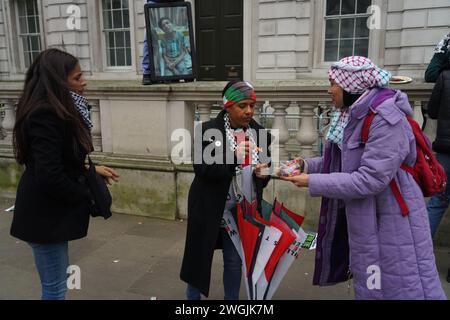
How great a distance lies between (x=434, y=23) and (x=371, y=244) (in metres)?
8.62

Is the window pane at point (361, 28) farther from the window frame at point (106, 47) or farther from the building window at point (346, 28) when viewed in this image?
the window frame at point (106, 47)

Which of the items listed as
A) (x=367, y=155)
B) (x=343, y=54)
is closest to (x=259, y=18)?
(x=343, y=54)

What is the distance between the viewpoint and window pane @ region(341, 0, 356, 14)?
969cm

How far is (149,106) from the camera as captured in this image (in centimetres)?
475

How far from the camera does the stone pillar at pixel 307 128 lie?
430cm

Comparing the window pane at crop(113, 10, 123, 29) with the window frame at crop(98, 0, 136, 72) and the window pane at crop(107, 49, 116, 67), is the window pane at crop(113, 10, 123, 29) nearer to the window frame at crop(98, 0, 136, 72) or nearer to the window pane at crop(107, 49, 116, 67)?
the window frame at crop(98, 0, 136, 72)

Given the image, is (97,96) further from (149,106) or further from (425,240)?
(425,240)

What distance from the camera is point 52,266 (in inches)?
92.9

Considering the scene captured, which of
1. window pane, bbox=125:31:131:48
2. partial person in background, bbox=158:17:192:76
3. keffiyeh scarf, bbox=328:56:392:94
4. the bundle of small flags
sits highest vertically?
window pane, bbox=125:31:131:48

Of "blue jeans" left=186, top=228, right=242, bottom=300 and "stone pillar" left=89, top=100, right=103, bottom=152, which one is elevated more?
"stone pillar" left=89, top=100, right=103, bottom=152

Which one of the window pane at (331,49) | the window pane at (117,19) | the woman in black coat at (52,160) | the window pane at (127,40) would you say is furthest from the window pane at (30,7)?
the woman in black coat at (52,160)

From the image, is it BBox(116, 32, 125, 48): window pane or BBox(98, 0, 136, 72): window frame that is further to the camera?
A: BBox(116, 32, 125, 48): window pane

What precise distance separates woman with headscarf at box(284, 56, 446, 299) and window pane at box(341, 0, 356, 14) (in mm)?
8688

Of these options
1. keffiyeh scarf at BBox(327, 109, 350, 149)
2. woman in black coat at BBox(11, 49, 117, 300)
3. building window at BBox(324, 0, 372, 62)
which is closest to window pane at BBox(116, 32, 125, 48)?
building window at BBox(324, 0, 372, 62)
